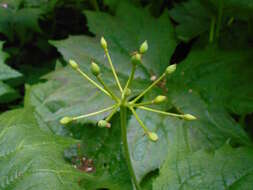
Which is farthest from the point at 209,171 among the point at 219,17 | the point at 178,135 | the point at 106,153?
the point at 219,17

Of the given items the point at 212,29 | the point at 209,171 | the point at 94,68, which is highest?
the point at 94,68

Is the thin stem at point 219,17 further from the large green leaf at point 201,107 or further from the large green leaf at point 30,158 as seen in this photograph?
the large green leaf at point 30,158

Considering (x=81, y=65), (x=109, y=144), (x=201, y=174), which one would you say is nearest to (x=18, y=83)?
(x=81, y=65)

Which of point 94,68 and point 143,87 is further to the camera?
point 143,87

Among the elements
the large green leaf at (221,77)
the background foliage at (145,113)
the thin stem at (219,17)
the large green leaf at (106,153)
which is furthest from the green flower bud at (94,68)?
the thin stem at (219,17)

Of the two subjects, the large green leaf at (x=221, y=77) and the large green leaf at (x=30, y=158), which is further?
the large green leaf at (x=221, y=77)

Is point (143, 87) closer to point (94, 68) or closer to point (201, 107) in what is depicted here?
point (201, 107)

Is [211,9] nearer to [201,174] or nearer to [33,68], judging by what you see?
[201,174]

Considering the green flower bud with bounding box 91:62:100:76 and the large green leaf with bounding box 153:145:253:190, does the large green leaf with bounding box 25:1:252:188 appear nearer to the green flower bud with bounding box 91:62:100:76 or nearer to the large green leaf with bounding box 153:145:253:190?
the large green leaf with bounding box 153:145:253:190
